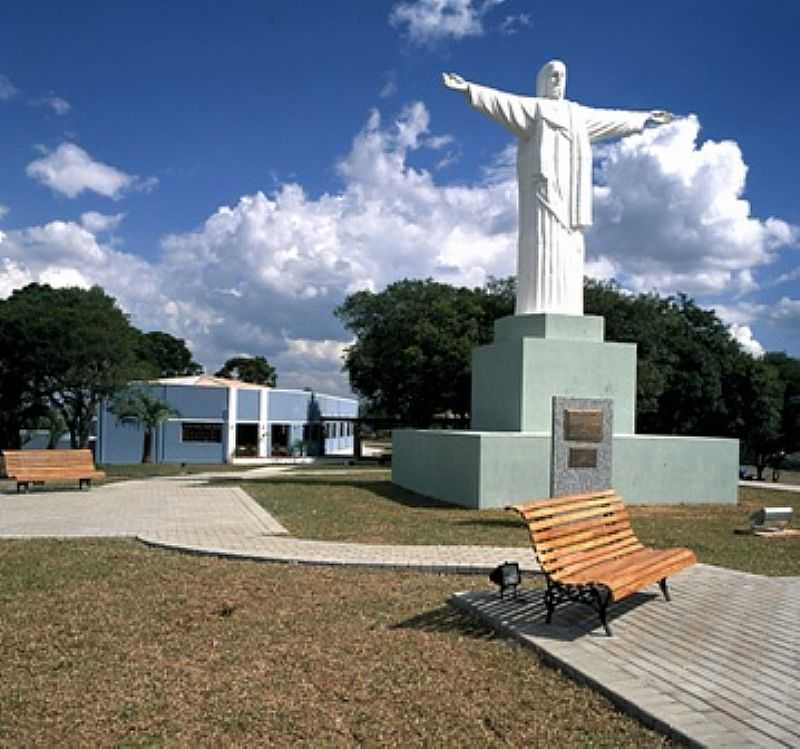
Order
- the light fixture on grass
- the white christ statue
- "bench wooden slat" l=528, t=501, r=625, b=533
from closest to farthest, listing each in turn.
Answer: "bench wooden slat" l=528, t=501, r=625, b=533
the light fixture on grass
the white christ statue

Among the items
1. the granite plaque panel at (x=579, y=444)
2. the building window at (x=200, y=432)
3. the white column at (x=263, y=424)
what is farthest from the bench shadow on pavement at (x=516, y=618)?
the white column at (x=263, y=424)

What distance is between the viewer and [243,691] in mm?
4488

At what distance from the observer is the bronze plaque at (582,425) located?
468 inches

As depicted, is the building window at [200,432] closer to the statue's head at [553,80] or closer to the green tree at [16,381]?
the green tree at [16,381]

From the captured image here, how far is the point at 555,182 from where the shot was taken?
608 inches

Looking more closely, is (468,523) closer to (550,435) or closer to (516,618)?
(550,435)

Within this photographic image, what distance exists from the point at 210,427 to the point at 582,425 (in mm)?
32864

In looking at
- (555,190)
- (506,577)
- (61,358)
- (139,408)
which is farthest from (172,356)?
(506,577)

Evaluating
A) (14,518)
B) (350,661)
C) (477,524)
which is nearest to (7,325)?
(14,518)

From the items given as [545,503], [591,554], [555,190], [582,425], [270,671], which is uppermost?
[555,190]

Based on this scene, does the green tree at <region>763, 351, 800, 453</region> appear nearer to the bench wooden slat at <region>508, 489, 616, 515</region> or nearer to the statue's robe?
the statue's robe

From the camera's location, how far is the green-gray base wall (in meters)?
13.3

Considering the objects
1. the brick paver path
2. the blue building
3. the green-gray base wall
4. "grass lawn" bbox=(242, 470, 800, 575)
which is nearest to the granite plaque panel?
"grass lawn" bbox=(242, 470, 800, 575)

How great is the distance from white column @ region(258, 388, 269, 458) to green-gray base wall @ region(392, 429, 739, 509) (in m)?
29.3
